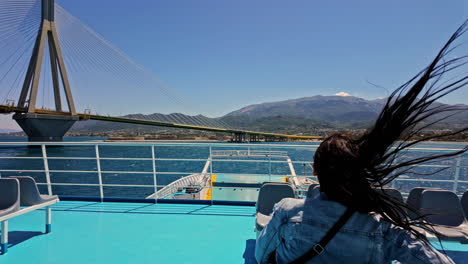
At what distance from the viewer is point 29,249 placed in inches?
86.9

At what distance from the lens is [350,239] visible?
2.11ft

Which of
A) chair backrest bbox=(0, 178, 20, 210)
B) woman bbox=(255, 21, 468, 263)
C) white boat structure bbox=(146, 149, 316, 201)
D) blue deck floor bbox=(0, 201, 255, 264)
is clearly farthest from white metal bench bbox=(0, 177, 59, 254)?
woman bbox=(255, 21, 468, 263)

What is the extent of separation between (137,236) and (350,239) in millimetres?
2321

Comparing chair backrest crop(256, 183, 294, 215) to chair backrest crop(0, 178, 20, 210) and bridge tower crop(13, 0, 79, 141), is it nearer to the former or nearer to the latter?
chair backrest crop(0, 178, 20, 210)

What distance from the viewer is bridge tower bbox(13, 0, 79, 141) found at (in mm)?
19688

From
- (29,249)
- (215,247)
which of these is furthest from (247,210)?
(29,249)

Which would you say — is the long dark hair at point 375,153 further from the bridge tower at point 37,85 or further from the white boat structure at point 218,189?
the bridge tower at point 37,85

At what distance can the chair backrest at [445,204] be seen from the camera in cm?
180

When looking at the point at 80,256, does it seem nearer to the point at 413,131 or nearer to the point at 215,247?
the point at 215,247

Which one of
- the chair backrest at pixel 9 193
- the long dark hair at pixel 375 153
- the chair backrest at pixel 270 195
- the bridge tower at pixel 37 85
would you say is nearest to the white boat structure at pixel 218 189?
the chair backrest at pixel 270 195

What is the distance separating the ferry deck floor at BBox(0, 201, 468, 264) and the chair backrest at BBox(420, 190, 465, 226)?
1.28ft

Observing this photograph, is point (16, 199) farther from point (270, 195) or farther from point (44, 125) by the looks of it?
point (44, 125)

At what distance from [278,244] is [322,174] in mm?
222

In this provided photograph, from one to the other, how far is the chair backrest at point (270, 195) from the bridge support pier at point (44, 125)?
80.2ft
